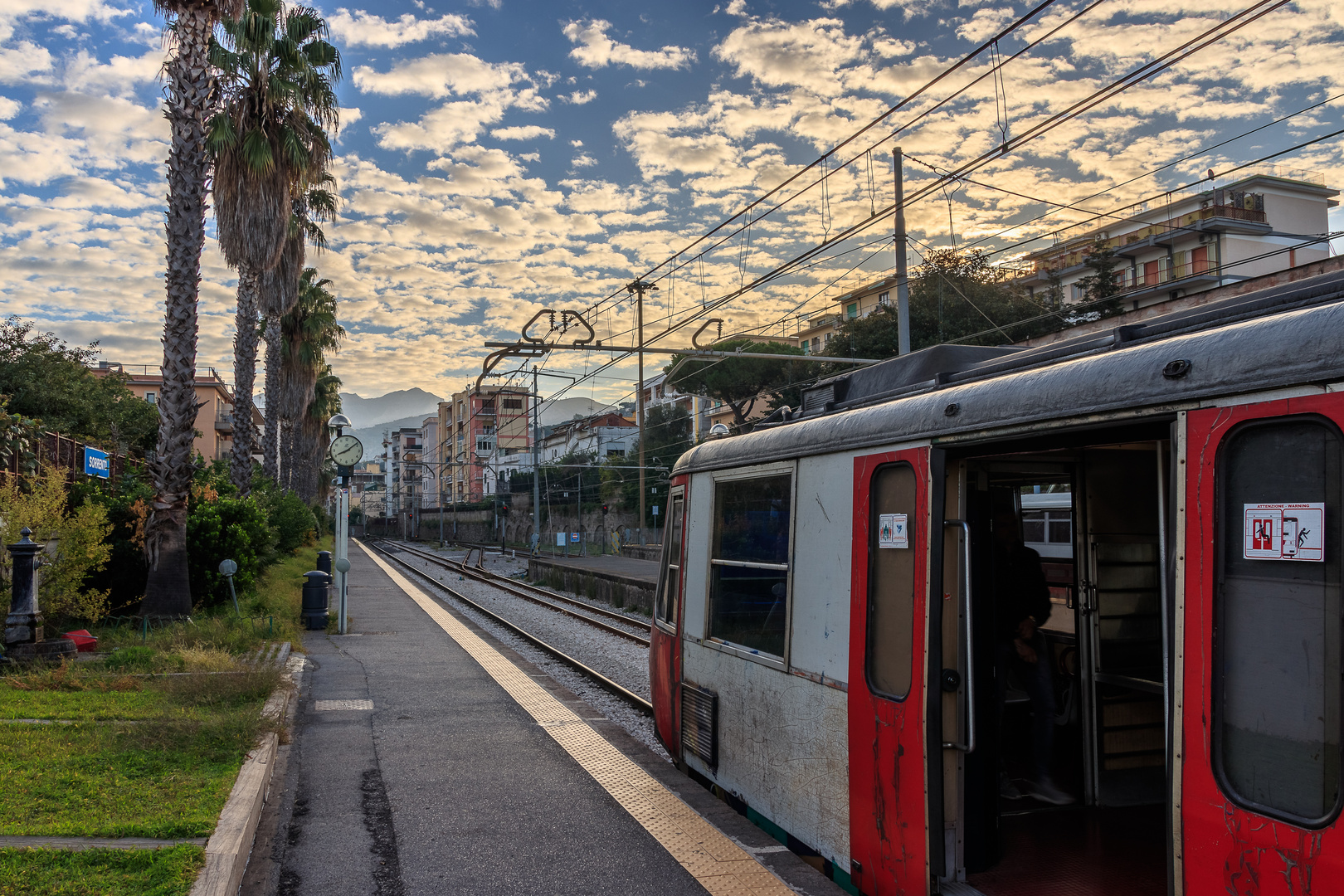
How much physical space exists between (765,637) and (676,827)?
1581 millimetres

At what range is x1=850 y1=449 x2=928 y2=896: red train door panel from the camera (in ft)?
13.6

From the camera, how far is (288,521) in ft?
105

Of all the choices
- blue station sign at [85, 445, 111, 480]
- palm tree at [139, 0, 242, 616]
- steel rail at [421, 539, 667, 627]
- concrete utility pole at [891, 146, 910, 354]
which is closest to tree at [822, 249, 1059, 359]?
steel rail at [421, 539, 667, 627]

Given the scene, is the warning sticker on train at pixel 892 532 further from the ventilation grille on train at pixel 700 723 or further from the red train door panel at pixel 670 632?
the red train door panel at pixel 670 632

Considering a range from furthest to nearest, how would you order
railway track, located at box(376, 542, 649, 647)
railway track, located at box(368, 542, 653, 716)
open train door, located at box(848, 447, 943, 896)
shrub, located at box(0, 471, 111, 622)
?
1. railway track, located at box(376, 542, 649, 647)
2. shrub, located at box(0, 471, 111, 622)
3. railway track, located at box(368, 542, 653, 716)
4. open train door, located at box(848, 447, 943, 896)

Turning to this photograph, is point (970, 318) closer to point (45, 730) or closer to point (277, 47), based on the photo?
point (277, 47)

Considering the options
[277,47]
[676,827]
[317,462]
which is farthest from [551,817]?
[317,462]

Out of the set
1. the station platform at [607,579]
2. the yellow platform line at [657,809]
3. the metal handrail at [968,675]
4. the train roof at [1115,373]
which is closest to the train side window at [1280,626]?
the train roof at [1115,373]

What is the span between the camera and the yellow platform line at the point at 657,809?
5.31 meters

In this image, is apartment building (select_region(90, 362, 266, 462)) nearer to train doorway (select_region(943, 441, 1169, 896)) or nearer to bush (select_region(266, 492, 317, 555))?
bush (select_region(266, 492, 317, 555))

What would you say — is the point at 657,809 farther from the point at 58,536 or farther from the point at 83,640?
the point at 58,536

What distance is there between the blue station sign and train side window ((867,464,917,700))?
1486 centimetres

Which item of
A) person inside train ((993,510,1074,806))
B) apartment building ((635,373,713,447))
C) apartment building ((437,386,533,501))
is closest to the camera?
person inside train ((993,510,1074,806))

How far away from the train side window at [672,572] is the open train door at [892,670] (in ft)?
8.49
